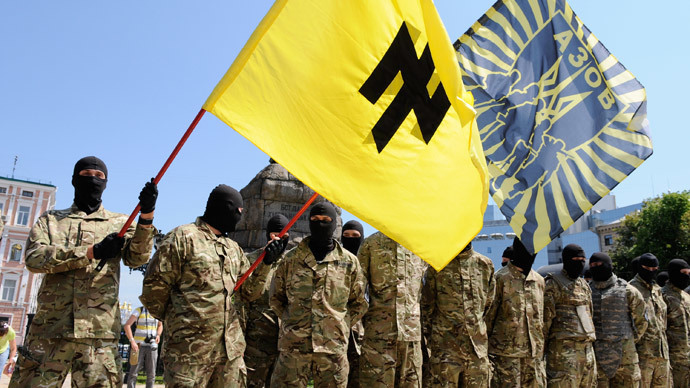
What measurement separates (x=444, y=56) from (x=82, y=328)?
332 cm

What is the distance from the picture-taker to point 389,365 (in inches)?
215

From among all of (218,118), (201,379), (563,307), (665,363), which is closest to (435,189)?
(218,118)

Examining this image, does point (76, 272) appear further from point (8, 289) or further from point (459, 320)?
point (8, 289)

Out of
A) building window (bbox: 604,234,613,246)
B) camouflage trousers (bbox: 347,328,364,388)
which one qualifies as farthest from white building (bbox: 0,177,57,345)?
building window (bbox: 604,234,613,246)

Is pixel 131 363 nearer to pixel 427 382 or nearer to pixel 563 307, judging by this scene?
pixel 427 382

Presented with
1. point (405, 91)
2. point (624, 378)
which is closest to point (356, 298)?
point (405, 91)

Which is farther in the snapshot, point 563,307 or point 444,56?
point 563,307

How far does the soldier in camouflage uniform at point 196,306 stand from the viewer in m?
4.16

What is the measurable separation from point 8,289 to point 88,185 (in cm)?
4496

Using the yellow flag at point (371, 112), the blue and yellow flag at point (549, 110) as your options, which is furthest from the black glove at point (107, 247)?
the blue and yellow flag at point (549, 110)

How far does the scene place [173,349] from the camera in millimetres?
4184

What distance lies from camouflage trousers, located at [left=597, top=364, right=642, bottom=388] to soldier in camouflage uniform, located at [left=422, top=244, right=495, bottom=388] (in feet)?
10.1

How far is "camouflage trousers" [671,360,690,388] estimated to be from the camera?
989cm

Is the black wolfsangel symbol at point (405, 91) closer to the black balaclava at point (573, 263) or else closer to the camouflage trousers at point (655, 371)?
the black balaclava at point (573, 263)
